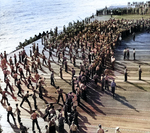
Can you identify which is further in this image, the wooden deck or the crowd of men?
the crowd of men

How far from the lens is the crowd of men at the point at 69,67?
52.0 ft

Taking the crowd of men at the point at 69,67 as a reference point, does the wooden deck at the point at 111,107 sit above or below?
below

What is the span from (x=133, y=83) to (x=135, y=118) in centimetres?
641

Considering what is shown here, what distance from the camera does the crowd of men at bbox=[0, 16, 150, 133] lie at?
1586cm

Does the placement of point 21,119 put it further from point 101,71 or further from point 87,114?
point 101,71

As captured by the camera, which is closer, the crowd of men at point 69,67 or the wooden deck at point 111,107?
the wooden deck at point 111,107

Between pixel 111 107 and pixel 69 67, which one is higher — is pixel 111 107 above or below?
below

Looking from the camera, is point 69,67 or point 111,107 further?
point 69,67

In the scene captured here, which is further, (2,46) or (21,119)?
(2,46)

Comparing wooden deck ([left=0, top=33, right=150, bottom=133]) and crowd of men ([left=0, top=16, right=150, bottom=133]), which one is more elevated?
crowd of men ([left=0, top=16, right=150, bottom=133])

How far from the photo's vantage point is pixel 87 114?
17297 millimetres

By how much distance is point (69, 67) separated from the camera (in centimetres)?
2794

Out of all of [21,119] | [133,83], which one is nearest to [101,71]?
[133,83]

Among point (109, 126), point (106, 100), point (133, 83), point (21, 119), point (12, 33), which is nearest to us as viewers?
point (109, 126)
